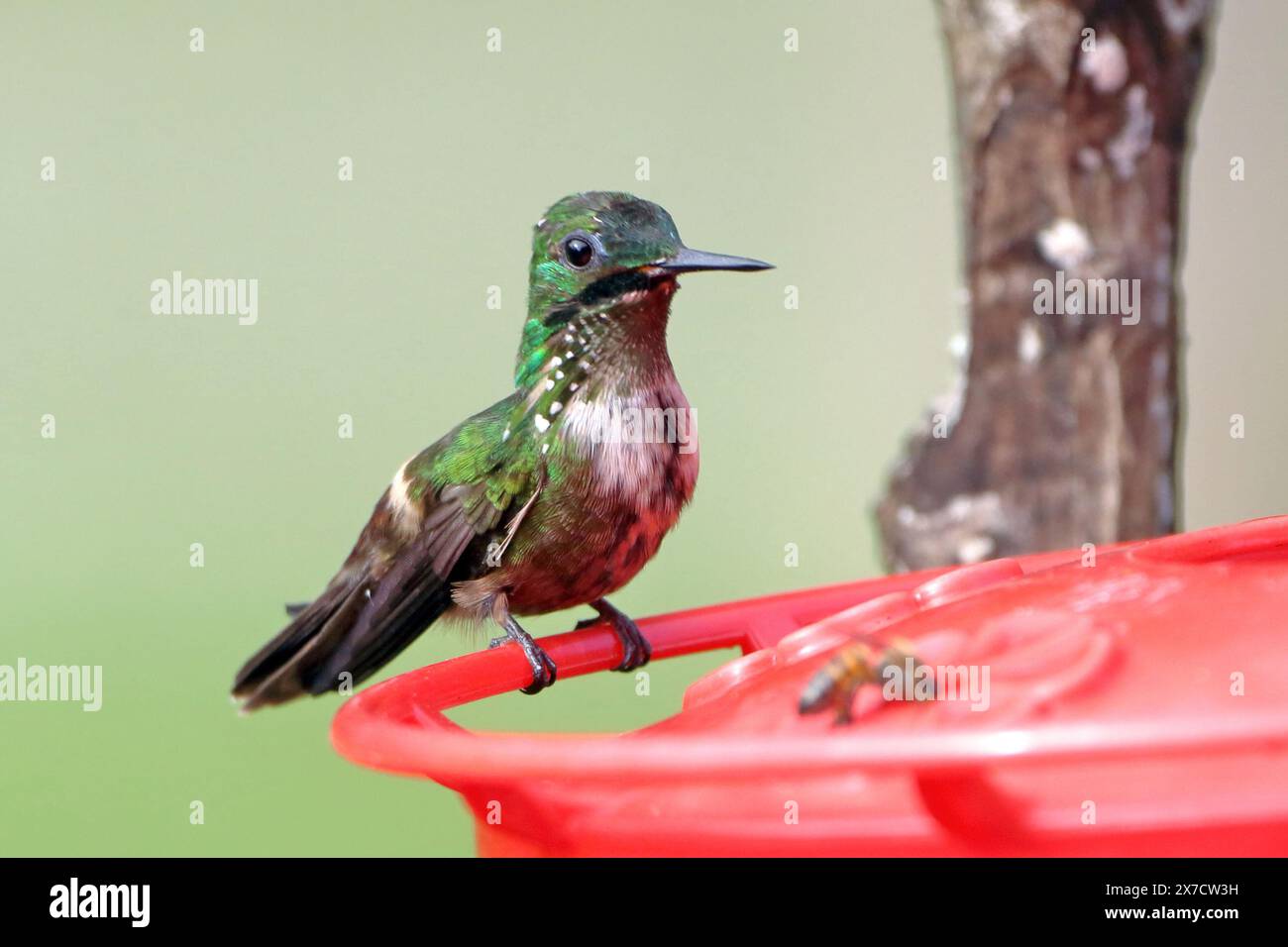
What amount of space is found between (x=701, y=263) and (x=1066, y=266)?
1029mm

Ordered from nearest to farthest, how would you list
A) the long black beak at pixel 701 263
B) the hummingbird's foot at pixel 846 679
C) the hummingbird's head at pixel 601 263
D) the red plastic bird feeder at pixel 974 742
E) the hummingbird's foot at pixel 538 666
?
the red plastic bird feeder at pixel 974 742
the hummingbird's foot at pixel 846 679
the hummingbird's foot at pixel 538 666
the long black beak at pixel 701 263
the hummingbird's head at pixel 601 263

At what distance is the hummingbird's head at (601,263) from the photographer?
3150 mm

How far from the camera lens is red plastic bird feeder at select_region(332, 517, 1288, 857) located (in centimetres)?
148

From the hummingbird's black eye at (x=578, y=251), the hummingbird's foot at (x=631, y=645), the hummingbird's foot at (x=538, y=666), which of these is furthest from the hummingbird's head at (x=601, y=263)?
the hummingbird's foot at (x=538, y=666)

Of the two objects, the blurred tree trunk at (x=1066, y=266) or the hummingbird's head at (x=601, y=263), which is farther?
the blurred tree trunk at (x=1066, y=266)

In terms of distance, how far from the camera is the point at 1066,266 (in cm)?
350

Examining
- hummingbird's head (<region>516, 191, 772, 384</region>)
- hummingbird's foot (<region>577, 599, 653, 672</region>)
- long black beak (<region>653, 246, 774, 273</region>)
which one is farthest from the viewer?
hummingbird's head (<region>516, 191, 772, 384</region>)

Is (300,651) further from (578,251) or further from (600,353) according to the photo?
(578,251)

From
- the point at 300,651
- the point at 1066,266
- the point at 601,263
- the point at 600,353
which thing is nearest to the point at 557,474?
the point at 600,353

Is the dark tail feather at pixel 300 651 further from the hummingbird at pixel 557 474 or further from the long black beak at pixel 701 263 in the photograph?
the long black beak at pixel 701 263

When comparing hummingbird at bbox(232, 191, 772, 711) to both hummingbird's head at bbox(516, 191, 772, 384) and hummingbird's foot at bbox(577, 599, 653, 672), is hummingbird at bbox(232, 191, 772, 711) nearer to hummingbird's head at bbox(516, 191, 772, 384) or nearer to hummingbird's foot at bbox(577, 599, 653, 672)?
hummingbird's head at bbox(516, 191, 772, 384)

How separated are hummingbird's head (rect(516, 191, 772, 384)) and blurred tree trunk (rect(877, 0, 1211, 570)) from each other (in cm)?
87

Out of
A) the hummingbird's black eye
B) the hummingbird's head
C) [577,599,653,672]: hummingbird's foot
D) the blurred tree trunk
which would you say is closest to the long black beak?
the hummingbird's head
